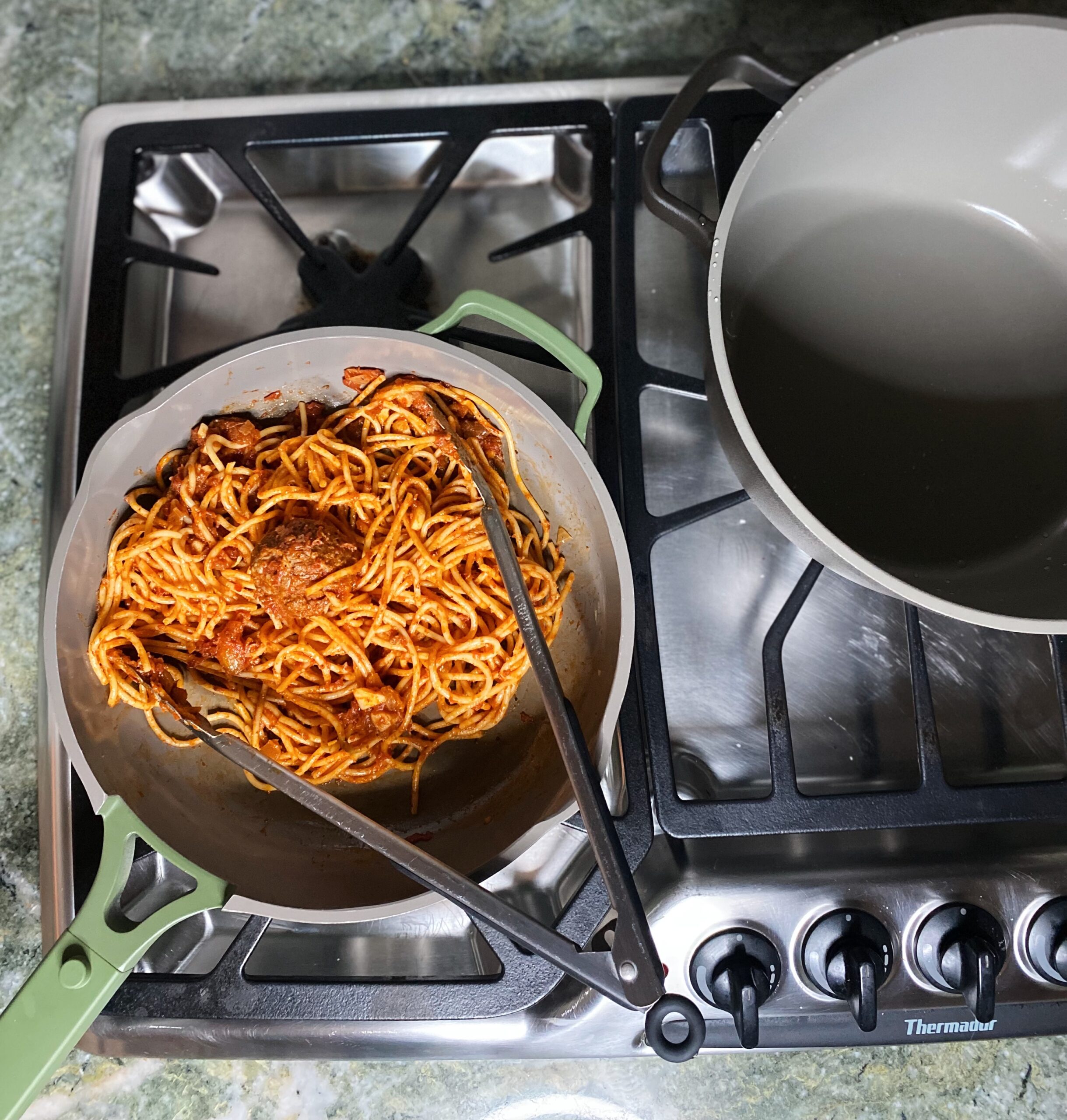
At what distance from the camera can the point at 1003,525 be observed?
82 centimetres

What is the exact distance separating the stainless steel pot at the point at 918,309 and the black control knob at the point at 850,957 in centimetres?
31

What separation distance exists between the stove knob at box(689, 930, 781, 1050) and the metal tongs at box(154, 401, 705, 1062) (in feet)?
0.16

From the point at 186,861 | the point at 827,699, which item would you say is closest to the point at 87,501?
the point at 186,861

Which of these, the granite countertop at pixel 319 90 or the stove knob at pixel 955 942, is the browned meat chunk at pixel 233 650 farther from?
the stove knob at pixel 955 942

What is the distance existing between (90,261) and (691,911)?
3.01ft

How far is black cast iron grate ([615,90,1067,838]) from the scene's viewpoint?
29.7 inches

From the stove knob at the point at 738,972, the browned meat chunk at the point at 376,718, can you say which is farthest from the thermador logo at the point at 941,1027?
the browned meat chunk at the point at 376,718

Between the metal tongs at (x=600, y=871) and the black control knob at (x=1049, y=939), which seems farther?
the black control knob at (x=1049, y=939)

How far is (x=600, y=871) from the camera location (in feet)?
2.19

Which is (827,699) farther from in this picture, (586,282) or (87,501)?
(87,501)

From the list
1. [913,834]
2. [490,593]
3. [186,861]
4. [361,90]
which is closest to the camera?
[186,861]

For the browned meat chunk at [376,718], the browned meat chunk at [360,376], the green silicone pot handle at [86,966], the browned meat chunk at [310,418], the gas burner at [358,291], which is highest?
the gas burner at [358,291]

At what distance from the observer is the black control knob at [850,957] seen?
0.71 metres

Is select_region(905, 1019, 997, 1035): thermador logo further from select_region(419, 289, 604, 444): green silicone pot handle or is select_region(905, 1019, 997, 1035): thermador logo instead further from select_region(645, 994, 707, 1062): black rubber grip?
select_region(419, 289, 604, 444): green silicone pot handle
